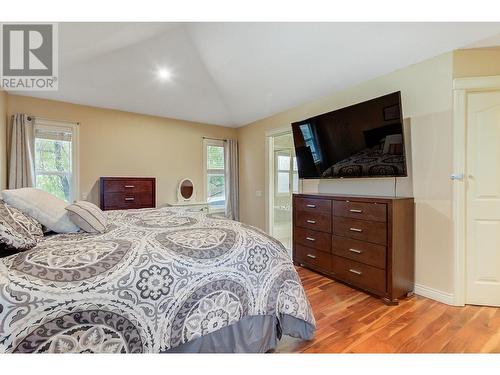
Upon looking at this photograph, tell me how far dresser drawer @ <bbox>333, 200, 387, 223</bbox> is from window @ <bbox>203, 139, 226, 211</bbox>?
9.29ft

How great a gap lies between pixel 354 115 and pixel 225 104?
2.48 metres

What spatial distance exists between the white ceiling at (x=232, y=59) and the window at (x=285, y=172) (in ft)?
3.04

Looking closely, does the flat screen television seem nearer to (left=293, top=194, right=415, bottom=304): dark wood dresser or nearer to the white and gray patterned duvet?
(left=293, top=194, right=415, bottom=304): dark wood dresser

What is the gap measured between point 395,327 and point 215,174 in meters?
3.95

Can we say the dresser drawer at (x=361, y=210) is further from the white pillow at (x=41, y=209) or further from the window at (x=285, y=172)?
the white pillow at (x=41, y=209)

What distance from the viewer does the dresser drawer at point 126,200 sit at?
12.0 ft

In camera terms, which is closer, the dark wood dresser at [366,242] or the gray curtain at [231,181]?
the dark wood dresser at [366,242]

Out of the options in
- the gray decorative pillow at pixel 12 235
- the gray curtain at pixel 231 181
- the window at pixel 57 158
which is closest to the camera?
the gray decorative pillow at pixel 12 235

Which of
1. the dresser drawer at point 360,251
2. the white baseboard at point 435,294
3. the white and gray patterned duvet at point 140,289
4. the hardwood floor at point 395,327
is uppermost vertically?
the white and gray patterned duvet at point 140,289

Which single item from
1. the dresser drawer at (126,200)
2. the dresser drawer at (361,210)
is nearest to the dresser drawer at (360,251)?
the dresser drawer at (361,210)

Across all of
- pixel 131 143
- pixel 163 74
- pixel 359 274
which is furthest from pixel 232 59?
pixel 359 274

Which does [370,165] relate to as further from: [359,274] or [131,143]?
[131,143]
